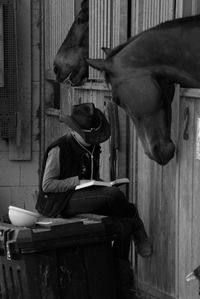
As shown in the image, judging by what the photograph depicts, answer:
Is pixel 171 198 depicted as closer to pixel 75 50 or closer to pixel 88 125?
pixel 88 125

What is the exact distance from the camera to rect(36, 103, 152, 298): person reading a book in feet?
28.2

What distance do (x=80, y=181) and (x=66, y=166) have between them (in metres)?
0.15

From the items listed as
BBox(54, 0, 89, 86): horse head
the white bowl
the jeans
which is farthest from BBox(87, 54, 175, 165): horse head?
BBox(54, 0, 89, 86): horse head

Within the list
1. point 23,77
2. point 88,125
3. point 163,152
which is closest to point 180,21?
point 163,152

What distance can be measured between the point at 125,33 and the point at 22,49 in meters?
4.15

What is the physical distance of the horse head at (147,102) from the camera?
7.59 m

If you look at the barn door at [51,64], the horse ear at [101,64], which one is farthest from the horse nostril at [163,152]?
the barn door at [51,64]

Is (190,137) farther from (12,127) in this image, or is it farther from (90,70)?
(12,127)

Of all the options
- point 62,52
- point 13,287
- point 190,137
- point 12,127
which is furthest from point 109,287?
→ point 12,127

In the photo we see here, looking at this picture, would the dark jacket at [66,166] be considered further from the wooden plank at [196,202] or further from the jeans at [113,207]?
the wooden plank at [196,202]

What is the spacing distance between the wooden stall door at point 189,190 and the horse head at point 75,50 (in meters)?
3.28

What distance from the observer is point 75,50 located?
11.3 meters

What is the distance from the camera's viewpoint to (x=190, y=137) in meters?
7.76

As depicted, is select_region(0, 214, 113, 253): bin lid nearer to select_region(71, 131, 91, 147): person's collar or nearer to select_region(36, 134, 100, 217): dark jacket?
select_region(36, 134, 100, 217): dark jacket
